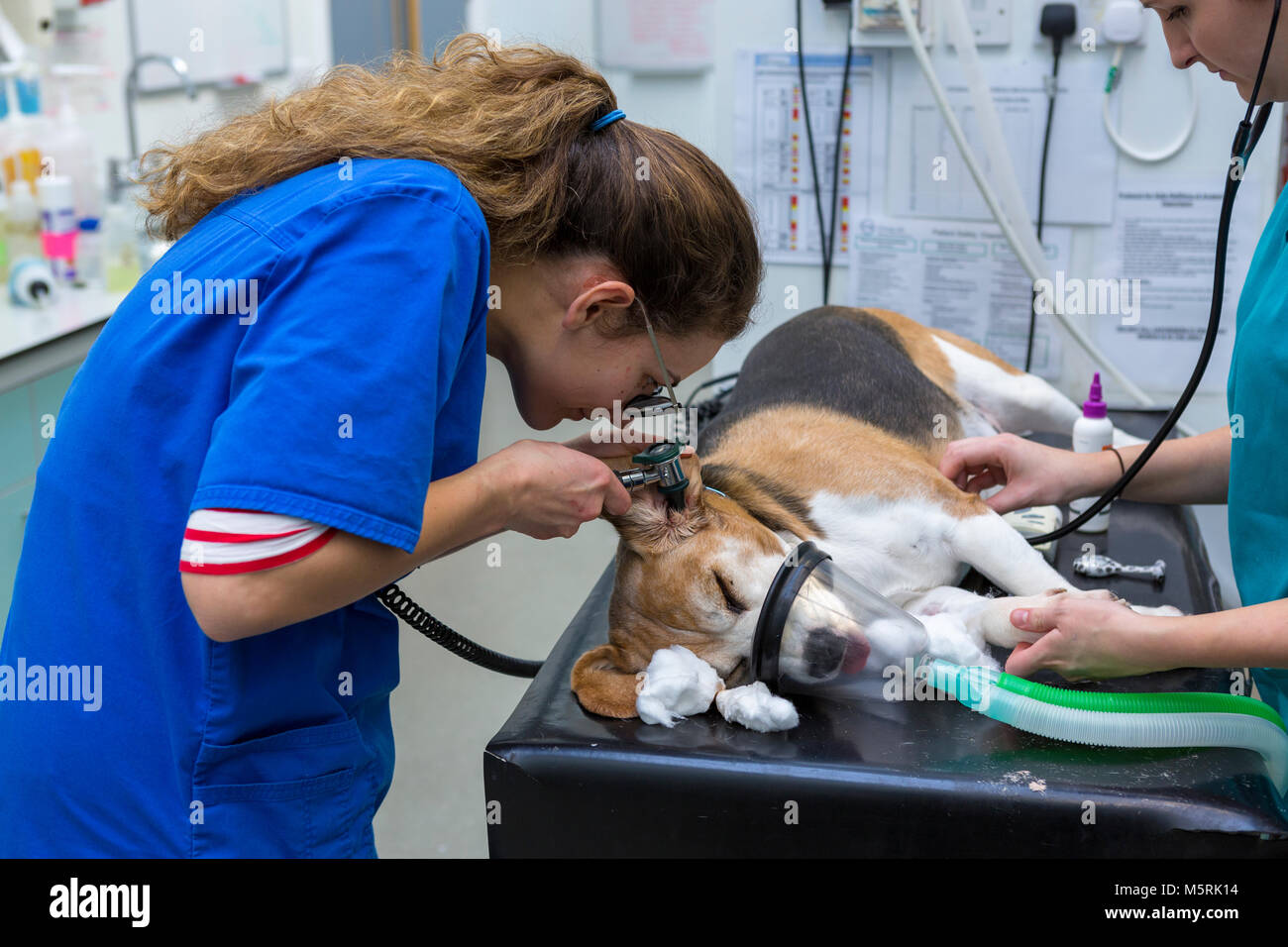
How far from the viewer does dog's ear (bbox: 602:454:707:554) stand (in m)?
1.46

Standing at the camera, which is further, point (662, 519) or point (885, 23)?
point (885, 23)

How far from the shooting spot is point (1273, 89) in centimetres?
118

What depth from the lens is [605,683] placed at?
1.35m

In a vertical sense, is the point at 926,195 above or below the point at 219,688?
above

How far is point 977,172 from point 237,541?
90.5 inches

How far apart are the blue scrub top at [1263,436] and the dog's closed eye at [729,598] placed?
625 millimetres

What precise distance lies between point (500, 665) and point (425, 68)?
90 cm

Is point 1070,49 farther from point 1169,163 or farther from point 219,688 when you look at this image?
point 219,688

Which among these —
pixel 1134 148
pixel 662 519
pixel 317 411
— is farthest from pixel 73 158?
pixel 1134 148

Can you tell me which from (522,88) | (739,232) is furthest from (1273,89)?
(522,88)

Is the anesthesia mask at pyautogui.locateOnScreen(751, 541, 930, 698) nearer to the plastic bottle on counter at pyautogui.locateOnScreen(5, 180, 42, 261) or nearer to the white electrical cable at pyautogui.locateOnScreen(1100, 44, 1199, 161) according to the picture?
the white electrical cable at pyautogui.locateOnScreen(1100, 44, 1199, 161)

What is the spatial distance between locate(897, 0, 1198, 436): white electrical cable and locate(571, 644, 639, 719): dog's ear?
1.72m

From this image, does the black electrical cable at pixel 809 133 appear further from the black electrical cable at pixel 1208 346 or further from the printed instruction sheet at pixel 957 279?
the black electrical cable at pixel 1208 346

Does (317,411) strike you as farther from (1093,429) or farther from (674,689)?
(1093,429)
